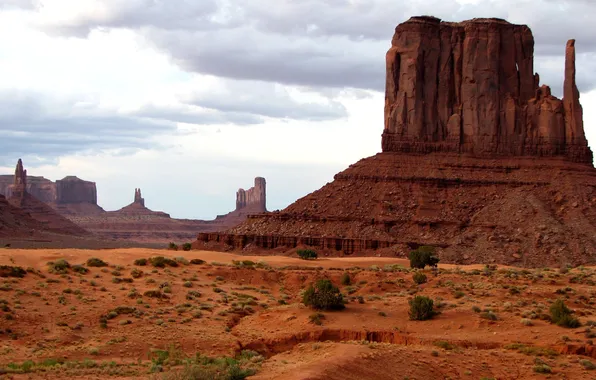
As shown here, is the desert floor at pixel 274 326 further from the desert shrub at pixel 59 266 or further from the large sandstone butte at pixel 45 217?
the large sandstone butte at pixel 45 217

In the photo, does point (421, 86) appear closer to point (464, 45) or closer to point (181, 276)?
point (464, 45)

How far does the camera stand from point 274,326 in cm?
3894

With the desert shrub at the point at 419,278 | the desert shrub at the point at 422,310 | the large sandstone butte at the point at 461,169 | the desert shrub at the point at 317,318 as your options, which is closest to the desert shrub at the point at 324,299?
the desert shrub at the point at 317,318

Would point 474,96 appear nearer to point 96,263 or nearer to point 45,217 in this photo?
point 96,263

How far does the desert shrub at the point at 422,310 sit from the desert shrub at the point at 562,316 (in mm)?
4070

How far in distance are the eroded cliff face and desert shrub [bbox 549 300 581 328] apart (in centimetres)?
6315

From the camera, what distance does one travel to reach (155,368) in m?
30.3

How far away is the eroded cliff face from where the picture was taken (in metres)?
101

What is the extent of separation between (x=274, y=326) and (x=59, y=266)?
13.3m

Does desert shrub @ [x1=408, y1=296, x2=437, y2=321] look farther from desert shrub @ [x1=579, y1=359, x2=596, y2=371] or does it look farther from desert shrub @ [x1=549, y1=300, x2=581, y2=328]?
desert shrub @ [x1=579, y1=359, x2=596, y2=371]

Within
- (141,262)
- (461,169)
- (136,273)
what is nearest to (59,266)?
(136,273)

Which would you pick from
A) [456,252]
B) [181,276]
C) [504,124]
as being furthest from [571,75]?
[181,276]

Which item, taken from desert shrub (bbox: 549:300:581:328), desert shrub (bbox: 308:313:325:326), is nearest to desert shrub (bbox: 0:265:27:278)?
desert shrub (bbox: 308:313:325:326)

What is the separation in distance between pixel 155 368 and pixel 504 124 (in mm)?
75902
